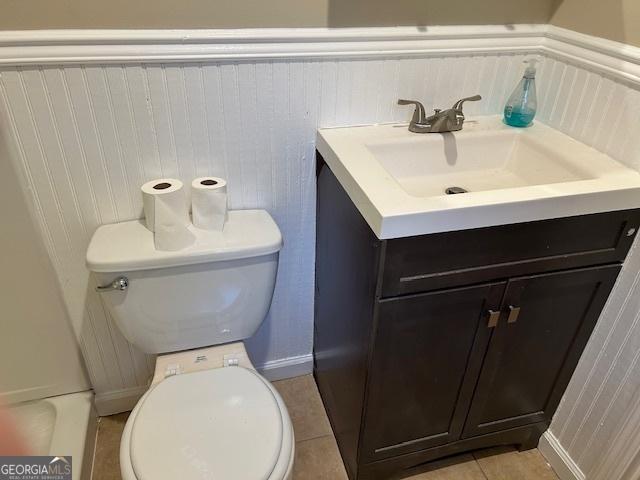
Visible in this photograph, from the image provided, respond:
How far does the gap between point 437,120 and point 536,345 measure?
641 millimetres

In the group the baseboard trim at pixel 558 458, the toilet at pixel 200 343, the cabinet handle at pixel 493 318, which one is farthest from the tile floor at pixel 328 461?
the cabinet handle at pixel 493 318

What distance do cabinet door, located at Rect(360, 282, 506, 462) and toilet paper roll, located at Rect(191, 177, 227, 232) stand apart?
0.46 meters

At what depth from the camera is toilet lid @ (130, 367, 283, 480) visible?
3.27 feet

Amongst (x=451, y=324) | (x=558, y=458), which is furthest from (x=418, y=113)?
(x=558, y=458)

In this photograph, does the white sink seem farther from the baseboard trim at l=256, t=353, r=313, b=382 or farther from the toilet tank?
the baseboard trim at l=256, t=353, r=313, b=382

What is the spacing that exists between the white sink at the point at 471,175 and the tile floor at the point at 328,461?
84 centimetres

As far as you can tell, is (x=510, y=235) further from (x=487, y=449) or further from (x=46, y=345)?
(x=46, y=345)

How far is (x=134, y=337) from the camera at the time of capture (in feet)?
4.04

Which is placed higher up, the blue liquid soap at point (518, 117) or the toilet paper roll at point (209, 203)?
the blue liquid soap at point (518, 117)

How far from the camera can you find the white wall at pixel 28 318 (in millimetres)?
1189

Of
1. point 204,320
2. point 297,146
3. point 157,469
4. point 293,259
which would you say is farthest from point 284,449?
point 297,146

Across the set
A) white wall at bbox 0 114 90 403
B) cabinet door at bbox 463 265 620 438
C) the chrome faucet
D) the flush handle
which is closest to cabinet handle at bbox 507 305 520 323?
cabinet door at bbox 463 265 620 438

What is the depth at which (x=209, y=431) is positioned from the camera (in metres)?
1.07

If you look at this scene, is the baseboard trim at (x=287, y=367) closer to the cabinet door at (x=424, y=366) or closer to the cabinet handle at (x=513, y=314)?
the cabinet door at (x=424, y=366)
